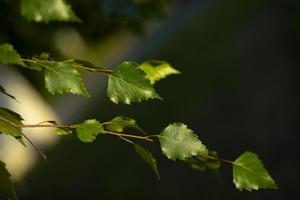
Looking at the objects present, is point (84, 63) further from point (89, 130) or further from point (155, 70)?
point (155, 70)

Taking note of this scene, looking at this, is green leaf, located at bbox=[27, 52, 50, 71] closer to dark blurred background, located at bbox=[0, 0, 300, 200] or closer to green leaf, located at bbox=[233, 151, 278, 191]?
green leaf, located at bbox=[233, 151, 278, 191]

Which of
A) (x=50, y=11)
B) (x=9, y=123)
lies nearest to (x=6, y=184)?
(x=9, y=123)

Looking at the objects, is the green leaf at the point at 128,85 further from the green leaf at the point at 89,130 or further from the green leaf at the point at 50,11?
the green leaf at the point at 50,11

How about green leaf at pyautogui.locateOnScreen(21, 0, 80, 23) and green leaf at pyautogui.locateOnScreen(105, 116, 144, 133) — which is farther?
green leaf at pyautogui.locateOnScreen(21, 0, 80, 23)

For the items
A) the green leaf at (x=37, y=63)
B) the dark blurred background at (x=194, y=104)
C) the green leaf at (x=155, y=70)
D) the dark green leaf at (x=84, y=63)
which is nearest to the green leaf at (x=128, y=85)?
the dark green leaf at (x=84, y=63)

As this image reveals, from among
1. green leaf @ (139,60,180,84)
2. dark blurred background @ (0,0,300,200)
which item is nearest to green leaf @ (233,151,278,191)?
green leaf @ (139,60,180,84)
